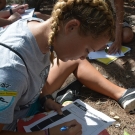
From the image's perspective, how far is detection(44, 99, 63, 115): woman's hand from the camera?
138 cm

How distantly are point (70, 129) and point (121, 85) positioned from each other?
1022 millimetres

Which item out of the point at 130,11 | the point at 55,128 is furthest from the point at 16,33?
the point at 130,11

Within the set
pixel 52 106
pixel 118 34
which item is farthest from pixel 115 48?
pixel 52 106

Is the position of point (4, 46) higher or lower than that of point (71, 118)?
higher

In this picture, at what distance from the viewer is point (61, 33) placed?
107 cm

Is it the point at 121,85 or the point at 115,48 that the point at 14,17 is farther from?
the point at 121,85

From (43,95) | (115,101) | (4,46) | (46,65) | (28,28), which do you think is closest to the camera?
(4,46)

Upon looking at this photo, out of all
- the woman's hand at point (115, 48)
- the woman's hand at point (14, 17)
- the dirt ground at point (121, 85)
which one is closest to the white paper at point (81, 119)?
the dirt ground at point (121, 85)

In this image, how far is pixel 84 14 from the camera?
103 centimetres

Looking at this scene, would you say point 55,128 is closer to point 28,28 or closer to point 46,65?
point 46,65

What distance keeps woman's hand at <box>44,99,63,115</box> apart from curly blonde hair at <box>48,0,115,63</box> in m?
0.46

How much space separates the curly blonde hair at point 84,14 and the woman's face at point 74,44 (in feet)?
0.11

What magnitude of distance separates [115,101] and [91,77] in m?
0.26

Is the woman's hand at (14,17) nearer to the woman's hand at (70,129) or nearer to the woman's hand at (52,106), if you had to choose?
the woman's hand at (52,106)
